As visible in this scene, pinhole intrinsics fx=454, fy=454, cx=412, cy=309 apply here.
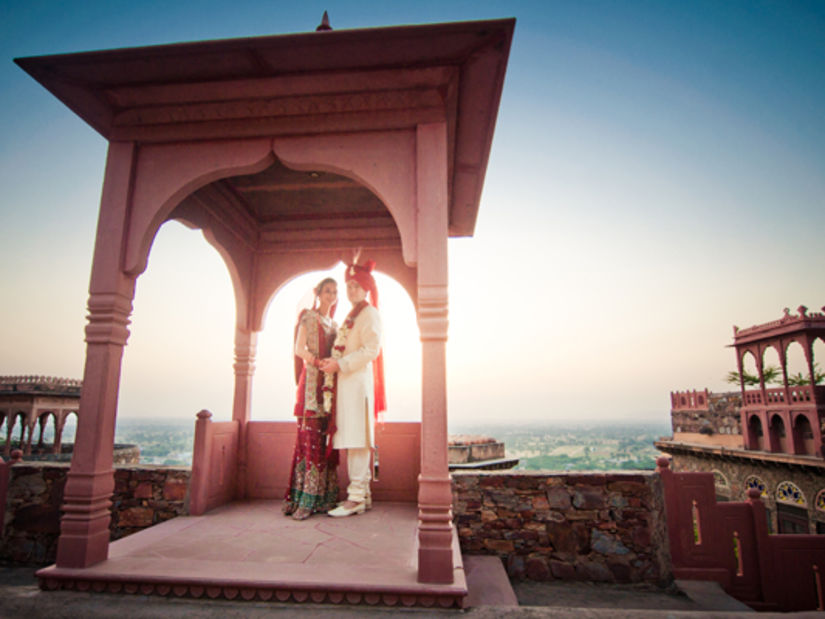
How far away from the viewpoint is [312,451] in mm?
4398

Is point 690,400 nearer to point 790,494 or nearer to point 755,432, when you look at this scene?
point 755,432

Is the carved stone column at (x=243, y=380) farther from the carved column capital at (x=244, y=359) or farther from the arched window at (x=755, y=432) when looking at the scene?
the arched window at (x=755, y=432)

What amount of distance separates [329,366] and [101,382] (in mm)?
1783

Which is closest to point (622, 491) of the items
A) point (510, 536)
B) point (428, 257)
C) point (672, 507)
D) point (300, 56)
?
point (672, 507)

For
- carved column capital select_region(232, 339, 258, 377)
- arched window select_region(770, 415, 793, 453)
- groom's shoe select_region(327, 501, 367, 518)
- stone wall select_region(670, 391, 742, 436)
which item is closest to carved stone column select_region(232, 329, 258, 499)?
carved column capital select_region(232, 339, 258, 377)

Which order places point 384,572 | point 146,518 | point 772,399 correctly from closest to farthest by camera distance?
point 384,572
point 146,518
point 772,399

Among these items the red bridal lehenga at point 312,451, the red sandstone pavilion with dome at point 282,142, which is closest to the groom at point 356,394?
the red bridal lehenga at point 312,451

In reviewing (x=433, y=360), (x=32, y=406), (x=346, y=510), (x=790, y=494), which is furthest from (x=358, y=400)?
(x=32, y=406)

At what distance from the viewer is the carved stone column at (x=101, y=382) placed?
3.04 m

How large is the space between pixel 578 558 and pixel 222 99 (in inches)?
221

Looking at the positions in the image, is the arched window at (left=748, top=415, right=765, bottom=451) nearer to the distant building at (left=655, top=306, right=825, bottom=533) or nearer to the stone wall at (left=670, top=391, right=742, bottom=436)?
the distant building at (left=655, top=306, right=825, bottom=533)

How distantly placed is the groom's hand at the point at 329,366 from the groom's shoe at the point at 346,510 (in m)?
1.31

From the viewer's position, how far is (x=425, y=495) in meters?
2.83

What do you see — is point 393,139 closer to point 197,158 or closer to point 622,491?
point 197,158
